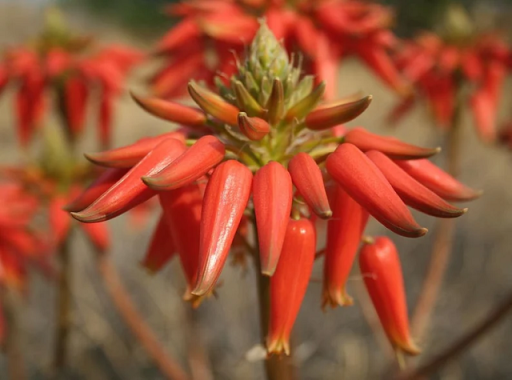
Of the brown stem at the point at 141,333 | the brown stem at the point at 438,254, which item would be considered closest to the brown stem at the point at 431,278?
the brown stem at the point at 438,254

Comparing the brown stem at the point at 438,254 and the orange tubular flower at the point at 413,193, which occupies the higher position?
the orange tubular flower at the point at 413,193

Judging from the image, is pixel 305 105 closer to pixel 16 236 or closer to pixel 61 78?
pixel 16 236

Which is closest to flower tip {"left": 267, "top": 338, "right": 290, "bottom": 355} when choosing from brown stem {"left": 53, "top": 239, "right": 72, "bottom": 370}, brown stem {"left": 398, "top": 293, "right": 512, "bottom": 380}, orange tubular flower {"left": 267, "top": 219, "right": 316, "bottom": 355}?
orange tubular flower {"left": 267, "top": 219, "right": 316, "bottom": 355}

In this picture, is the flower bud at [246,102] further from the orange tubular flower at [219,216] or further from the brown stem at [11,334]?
the brown stem at [11,334]

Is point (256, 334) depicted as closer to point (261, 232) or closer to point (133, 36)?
point (261, 232)

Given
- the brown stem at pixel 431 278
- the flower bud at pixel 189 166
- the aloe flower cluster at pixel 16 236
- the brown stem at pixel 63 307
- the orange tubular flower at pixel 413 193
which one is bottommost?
the brown stem at pixel 431 278

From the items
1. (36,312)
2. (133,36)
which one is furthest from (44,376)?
(133,36)

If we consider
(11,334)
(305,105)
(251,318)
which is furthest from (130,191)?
(251,318)
